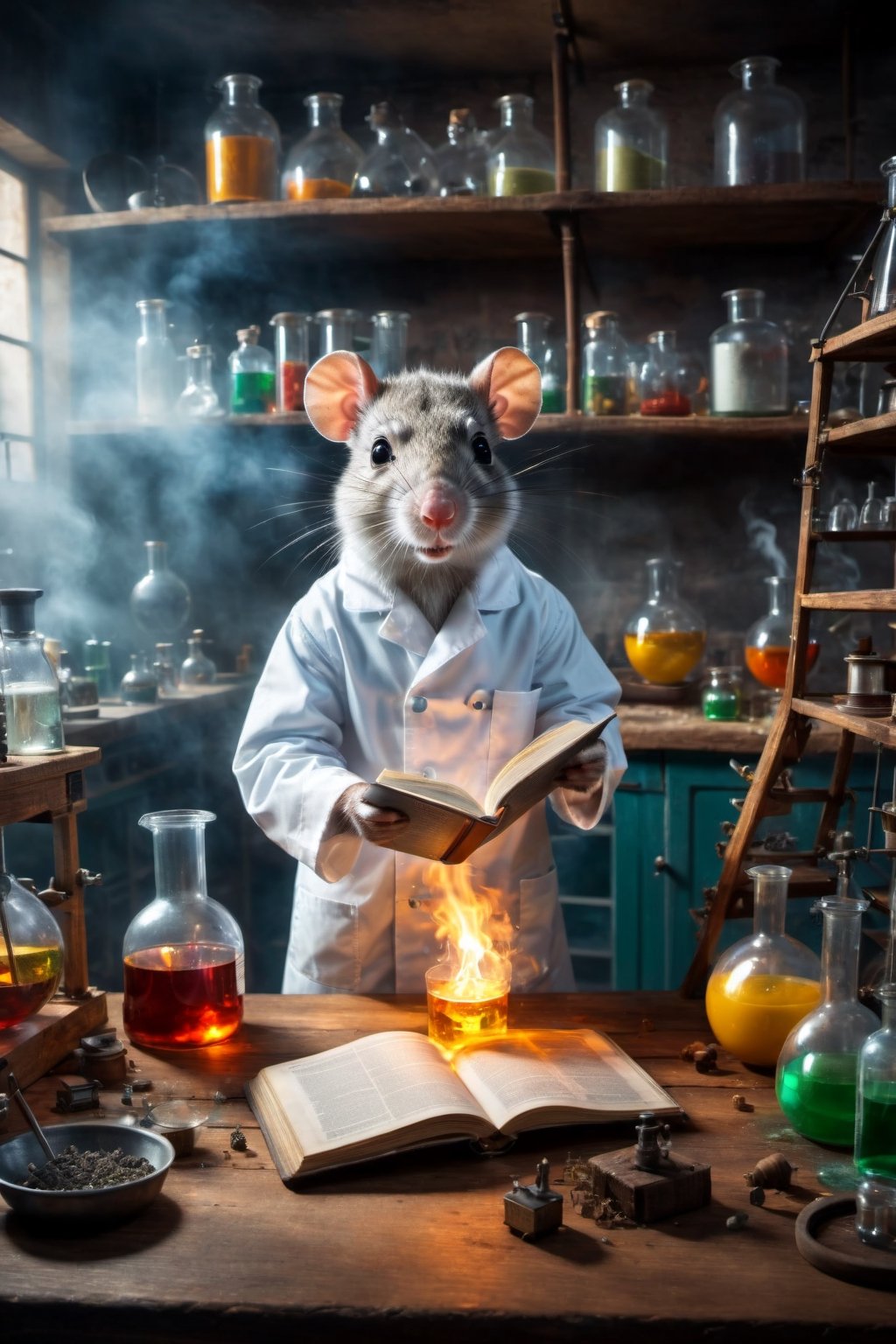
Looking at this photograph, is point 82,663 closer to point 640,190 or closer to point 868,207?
point 640,190

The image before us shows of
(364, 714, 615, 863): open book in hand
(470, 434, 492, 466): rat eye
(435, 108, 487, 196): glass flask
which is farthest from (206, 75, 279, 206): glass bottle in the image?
(364, 714, 615, 863): open book in hand

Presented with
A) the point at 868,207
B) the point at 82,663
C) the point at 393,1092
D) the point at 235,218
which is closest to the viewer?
the point at 393,1092

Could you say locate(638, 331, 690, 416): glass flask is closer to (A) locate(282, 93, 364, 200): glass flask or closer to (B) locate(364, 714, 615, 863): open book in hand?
(A) locate(282, 93, 364, 200): glass flask

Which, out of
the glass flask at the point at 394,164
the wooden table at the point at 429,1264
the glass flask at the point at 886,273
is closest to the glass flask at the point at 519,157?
the glass flask at the point at 394,164

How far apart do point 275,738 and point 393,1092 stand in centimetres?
66

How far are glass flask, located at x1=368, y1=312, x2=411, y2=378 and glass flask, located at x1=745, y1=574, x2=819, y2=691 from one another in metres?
1.13

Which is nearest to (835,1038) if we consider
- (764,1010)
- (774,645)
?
(764,1010)

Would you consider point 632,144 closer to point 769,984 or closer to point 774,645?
Result: point 774,645

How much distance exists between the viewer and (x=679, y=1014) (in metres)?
1.47

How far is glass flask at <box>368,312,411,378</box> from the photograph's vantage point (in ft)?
10.2

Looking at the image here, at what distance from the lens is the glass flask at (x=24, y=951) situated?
1.21 metres

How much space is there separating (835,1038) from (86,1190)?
649 mm

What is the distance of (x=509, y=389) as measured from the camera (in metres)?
1.87

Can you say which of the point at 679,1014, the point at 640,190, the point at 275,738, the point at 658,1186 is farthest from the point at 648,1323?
the point at 640,190
